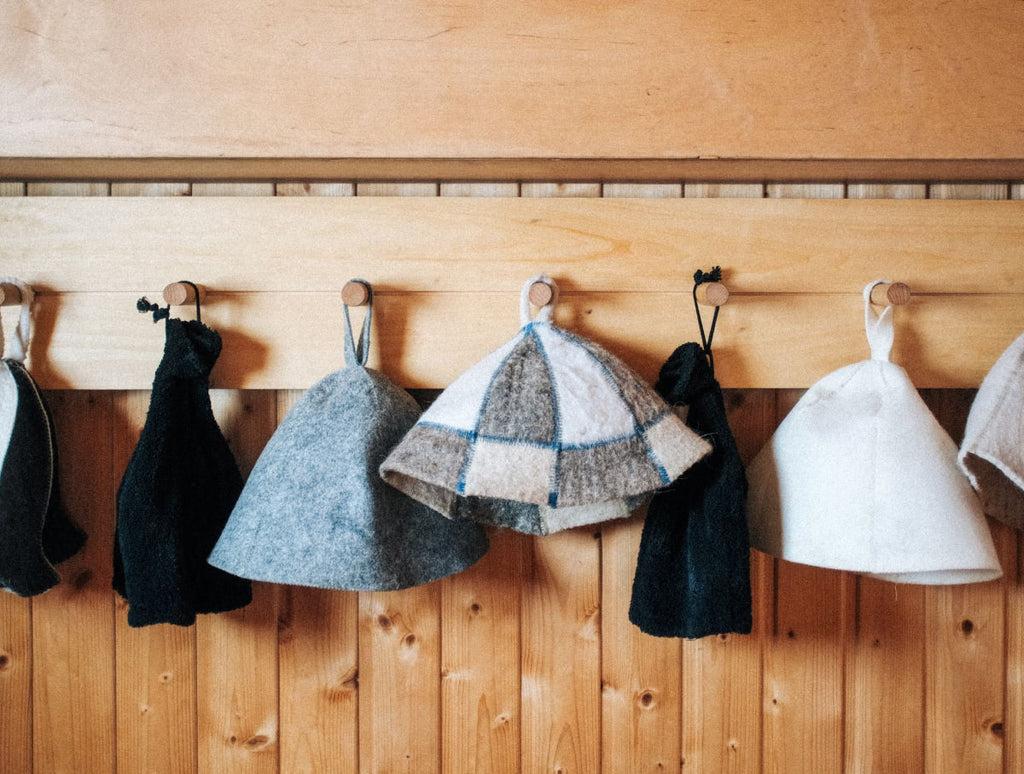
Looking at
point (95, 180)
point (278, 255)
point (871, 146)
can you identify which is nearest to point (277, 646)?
point (278, 255)

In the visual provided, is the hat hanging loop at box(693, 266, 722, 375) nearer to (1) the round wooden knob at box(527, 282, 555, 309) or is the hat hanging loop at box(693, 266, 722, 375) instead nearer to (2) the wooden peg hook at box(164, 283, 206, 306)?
(1) the round wooden knob at box(527, 282, 555, 309)

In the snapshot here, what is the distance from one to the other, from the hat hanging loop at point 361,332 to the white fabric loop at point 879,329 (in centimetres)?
61

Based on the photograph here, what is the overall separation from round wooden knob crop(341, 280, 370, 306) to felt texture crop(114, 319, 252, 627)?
166mm

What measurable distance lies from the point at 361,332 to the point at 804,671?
75cm

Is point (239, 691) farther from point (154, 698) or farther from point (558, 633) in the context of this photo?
point (558, 633)

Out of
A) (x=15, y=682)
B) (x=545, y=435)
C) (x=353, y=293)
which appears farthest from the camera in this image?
(x=15, y=682)

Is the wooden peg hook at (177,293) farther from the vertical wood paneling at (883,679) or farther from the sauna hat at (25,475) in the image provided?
the vertical wood paneling at (883,679)

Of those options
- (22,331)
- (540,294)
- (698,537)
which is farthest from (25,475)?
(698,537)

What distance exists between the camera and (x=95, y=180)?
2.65ft

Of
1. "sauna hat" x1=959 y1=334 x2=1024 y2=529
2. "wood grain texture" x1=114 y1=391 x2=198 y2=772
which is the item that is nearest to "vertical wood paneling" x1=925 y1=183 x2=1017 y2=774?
"sauna hat" x1=959 y1=334 x2=1024 y2=529

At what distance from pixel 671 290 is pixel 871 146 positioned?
0.28 m

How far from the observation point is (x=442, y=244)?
2.47 feet

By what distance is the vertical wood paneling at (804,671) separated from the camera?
83cm

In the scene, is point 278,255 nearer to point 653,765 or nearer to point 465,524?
point 465,524
